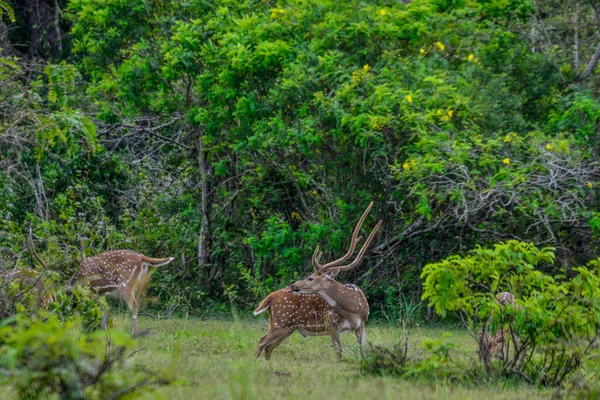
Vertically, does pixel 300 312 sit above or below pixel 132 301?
above

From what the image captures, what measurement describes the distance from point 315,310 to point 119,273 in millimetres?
3093

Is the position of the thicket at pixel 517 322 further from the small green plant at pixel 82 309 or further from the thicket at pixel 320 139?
the thicket at pixel 320 139

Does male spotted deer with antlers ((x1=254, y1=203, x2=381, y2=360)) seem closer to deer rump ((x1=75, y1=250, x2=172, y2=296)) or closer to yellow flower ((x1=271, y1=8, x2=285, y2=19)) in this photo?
deer rump ((x1=75, y1=250, x2=172, y2=296))

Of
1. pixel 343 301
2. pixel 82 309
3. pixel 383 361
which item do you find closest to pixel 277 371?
pixel 383 361

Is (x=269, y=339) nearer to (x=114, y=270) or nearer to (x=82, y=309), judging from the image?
(x=82, y=309)

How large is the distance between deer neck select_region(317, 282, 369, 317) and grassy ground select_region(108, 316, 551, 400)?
14.9 inches

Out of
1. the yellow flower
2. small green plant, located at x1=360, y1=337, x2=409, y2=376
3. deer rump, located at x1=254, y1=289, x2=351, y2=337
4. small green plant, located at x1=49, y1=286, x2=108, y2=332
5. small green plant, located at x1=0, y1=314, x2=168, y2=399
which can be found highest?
the yellow flower

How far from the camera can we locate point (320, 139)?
12.9 meters

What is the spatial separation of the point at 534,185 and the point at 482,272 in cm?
455

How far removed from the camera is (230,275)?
1534 cm

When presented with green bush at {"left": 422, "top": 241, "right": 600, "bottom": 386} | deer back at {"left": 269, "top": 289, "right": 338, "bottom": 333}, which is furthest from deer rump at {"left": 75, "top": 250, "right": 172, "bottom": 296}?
green bush at {"left": 422, "top": 241, "right": 600, "bottom": 386}

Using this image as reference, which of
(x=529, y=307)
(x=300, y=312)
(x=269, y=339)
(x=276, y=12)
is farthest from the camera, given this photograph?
(x=276, y=12)

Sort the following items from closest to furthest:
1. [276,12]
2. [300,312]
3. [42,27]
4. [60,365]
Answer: [60,365], [300,312], [276,12], [42,27]

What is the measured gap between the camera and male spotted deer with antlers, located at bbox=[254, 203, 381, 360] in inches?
388
